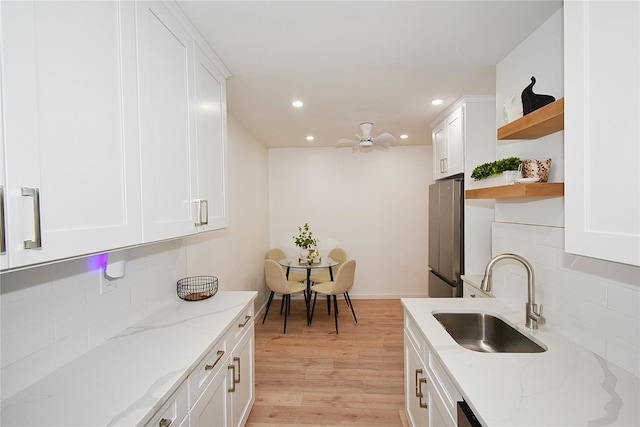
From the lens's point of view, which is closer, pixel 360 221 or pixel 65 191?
pixel 65 191

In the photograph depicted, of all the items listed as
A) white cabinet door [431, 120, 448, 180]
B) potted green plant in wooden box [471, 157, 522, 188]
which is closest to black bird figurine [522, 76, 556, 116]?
potted green plant in wooden box [471, 157, 522, 188]

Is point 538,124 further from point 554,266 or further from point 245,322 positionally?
point 245,322

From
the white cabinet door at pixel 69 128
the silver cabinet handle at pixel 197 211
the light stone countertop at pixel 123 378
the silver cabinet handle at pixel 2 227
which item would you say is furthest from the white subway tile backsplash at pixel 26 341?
the silver cabinet handle at pixel 197 211

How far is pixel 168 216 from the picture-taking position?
136cm

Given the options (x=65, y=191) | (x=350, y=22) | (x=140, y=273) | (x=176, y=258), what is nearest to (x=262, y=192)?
(x=176, y=258)

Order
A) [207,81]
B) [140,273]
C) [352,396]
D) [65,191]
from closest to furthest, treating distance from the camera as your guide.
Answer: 1. [65,191]
2. [140,273]
3. [207,81]
4. [352,396]

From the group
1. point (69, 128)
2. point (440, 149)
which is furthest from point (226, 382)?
point (440, 149)

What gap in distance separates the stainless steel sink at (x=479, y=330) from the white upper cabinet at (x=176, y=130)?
5.08 ft

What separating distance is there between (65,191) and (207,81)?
3.99ft

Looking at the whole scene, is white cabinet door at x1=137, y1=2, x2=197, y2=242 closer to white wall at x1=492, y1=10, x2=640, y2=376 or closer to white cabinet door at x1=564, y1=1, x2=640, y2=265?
white cabinet door at x1=564, y1=1, x2=640, y2=265

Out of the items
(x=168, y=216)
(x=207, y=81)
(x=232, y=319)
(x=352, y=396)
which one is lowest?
(x=352, y=396)

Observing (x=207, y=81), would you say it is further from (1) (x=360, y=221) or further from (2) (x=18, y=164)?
(1) (x=360, y=221)

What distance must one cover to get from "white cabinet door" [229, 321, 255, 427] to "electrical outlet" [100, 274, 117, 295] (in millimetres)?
738

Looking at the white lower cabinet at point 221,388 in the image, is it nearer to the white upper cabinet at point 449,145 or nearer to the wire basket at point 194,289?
the wire basket at point 194,289
